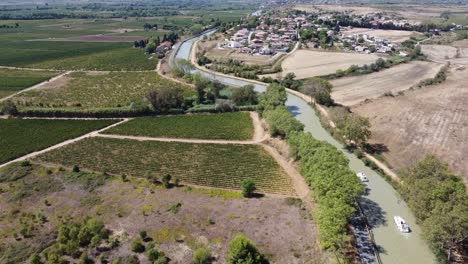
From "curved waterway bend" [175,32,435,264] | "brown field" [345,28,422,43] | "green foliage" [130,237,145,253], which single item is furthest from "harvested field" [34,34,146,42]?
"green foliage" [130,237,145,253]

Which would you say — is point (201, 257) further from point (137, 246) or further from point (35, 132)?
point (35, 132)

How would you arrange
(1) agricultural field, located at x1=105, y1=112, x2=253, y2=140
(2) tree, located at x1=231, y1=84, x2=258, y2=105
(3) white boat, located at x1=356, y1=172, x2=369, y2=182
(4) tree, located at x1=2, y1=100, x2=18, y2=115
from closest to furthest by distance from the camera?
1. (3) white boat, located at x1=356, y1=172, x2=369, y2=182
2. (1) agricultural field, located at x1=105, y1=112, x2=253, y2=140
3. (4) tree, located at x1=2, y1=100, x2=18, y2=115
4. (2) tree, located at x1=231, y1=84, x2=258, y2=105

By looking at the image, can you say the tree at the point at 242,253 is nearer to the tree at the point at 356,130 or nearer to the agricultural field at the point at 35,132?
the tree at the point at 356,130

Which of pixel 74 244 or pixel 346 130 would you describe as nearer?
pixel 74 244

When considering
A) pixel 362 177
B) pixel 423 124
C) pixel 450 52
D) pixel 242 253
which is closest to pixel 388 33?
pixel 450 52

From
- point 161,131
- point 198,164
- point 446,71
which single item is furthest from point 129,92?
point 446,71

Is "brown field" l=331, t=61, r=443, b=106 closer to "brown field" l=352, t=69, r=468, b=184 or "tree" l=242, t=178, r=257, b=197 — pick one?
"brown field" l=352, t=69, r=468, b=184

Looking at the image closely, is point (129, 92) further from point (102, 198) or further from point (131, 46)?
point (131, 46)
